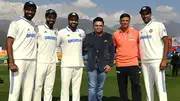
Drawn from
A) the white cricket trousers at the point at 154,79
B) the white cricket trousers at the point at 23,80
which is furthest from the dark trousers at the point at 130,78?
the white cricket trousers at the point at 23,80

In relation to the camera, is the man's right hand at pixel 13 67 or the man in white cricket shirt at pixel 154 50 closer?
the man's right hand at pixel 13 67

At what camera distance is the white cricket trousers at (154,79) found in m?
6.12

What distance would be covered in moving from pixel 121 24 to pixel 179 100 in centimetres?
343

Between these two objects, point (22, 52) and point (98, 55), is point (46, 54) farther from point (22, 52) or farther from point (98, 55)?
point (98, 55)

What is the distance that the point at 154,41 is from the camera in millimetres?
6141

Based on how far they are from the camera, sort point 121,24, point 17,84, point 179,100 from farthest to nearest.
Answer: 1. point 179,100
2. point 121,24
3. point 17,84

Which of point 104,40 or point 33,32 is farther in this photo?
point 104,40

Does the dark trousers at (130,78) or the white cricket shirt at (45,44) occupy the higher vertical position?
the white cricket shirt at (45,44)

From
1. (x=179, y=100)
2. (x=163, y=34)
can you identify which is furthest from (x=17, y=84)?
(x=179, y=100)

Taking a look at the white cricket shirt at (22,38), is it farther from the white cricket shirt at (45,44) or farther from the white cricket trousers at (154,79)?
the white cricket trousers at (154,79)

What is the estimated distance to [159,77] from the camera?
20.1 ft

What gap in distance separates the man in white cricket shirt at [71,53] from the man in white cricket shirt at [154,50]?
1437mm

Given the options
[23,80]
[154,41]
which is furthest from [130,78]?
[23,80]

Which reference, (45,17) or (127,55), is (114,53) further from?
(45,17)
